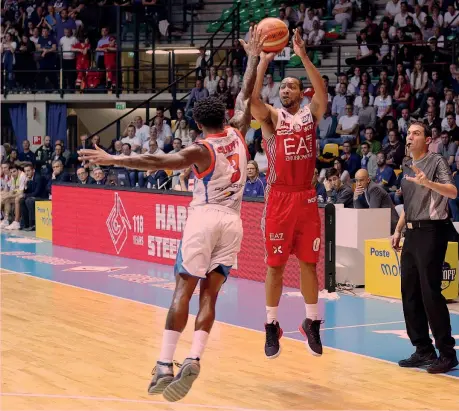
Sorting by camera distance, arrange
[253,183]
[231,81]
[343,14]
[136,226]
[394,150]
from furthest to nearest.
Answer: [343,14] < [231,81] < [394,150] < [136,226] < [253,183]

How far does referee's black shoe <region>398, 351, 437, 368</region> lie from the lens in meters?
8.18

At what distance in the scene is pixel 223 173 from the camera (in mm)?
6719

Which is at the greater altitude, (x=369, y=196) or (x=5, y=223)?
(x=369, y=196)

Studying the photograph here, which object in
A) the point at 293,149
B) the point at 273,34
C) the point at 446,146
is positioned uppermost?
the point at 273,34

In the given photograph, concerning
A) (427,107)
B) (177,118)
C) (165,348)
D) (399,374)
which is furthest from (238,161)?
(177,118)

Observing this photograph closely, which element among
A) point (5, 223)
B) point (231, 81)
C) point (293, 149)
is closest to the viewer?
point (293, 149)

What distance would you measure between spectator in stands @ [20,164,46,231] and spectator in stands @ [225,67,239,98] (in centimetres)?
447

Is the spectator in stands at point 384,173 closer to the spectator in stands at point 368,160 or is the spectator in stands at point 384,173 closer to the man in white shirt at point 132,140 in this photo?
the spectator in stands at point 368,160

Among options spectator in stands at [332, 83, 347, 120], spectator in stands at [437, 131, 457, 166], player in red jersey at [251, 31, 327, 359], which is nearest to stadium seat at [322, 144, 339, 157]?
spectator in stands at [332, 83, 347, 120]

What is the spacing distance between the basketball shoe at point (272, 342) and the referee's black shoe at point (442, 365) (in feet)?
4.18

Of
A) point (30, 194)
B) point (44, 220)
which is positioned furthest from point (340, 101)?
point (30, 194)

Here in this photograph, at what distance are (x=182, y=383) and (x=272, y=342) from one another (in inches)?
75.2

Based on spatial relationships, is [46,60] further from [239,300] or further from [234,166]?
[234,166]

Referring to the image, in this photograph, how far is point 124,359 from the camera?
8602mm
